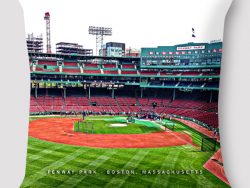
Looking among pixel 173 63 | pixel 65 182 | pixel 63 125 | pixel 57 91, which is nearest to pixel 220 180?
pixel 65 182

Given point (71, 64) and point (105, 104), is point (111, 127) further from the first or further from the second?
point (71, 64)

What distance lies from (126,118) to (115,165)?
9.47 meters

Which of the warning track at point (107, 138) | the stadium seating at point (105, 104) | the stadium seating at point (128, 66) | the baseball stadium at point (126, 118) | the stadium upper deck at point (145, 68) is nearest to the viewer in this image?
the baseball stadium at point (126, 118)

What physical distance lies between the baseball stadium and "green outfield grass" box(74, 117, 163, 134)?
0.06 meters

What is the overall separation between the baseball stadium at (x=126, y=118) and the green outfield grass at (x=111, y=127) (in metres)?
0.06

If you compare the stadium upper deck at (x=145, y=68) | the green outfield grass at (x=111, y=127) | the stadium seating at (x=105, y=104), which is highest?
the stadium upper deck at (x=145, y=68)

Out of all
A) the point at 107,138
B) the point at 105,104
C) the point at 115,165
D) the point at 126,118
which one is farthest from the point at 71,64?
the point at 115,165

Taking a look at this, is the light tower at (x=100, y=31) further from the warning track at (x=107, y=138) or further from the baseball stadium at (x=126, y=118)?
the warning track at (x=107, y=138)

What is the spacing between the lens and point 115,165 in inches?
407

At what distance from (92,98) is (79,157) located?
348 inches

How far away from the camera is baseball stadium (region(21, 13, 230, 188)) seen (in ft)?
31.1

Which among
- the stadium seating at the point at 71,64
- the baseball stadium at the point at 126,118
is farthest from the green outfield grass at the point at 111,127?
the stadium seating at the point at 71,64

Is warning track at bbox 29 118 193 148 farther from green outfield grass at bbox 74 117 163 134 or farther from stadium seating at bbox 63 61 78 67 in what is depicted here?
stadium seating at bbox 63 61 78 67

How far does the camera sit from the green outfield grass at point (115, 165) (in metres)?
9.10
